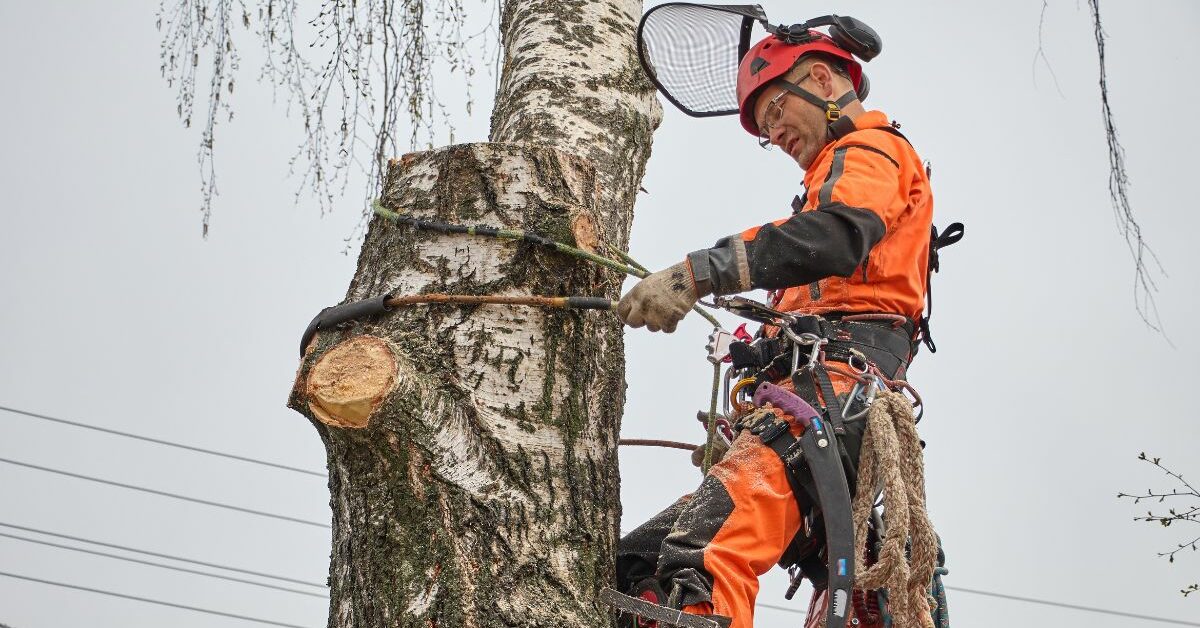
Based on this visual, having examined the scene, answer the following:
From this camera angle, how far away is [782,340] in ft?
9.21

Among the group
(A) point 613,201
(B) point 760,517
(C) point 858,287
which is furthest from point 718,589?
(A) point 613,201

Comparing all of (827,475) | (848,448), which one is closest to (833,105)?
(848,448)

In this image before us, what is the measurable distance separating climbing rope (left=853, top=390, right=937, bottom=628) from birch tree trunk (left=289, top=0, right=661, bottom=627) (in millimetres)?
563

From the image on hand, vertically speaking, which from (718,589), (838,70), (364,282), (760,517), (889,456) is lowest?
(718,589)

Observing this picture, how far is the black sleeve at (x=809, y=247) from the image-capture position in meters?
2.60

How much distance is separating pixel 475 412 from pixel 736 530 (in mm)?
601

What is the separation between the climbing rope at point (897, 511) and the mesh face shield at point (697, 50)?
115 centimetres

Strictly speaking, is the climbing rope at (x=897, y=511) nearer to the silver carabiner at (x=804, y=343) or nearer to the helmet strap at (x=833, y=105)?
the silver carabiner at (x=804, y=343)

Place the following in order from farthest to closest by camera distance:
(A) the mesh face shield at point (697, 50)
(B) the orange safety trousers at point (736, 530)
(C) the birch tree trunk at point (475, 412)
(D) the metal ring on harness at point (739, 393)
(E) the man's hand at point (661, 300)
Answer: (A) the mesh face shield at point (697, 50) → (D) the metal ring on harness at point (739, 393) → (E) the man's hand at point (661, 300) → (B) the orange safety trousers at point (736, 530) → (C) the birch tree trunk at point (475, 412)

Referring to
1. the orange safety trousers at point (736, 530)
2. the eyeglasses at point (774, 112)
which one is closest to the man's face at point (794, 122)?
the eyeglasses at point (774, 112)

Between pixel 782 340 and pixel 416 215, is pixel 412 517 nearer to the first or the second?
pixel 416 215

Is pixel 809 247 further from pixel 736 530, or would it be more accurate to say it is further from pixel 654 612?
pixel 654 612

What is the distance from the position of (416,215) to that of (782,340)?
0.88m

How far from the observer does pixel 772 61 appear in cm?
317
